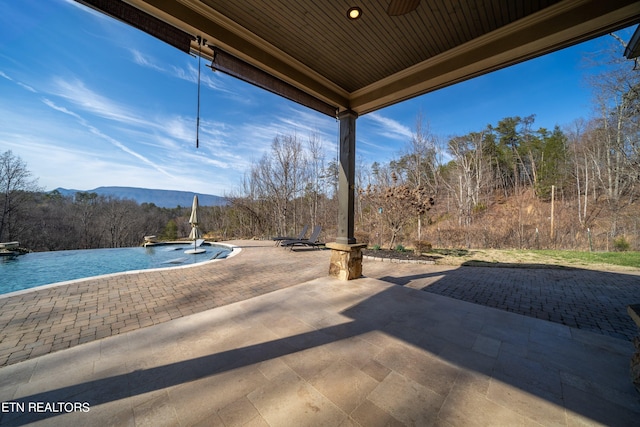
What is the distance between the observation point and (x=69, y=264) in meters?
6.24

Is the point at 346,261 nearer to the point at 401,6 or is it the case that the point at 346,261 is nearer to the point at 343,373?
the point at 343,373

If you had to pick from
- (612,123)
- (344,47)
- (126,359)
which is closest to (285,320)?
(126,359)

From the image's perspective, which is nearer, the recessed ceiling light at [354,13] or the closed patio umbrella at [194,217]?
the recessed ceiling light at [354,13]

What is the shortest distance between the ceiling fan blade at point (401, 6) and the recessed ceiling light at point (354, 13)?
0.92 feet

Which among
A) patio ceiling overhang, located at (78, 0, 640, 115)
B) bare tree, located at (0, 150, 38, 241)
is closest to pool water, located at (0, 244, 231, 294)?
patio ceiling overhang, located at (78, 0, 640, 115)

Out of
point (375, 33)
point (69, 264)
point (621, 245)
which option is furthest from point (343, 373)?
point (621, 245)

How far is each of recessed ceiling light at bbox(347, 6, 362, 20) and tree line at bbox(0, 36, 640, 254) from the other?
6288mm

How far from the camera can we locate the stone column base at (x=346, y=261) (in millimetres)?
3664

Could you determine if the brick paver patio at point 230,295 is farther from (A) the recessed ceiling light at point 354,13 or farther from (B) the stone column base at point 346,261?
(A) the recessed ceiling light at point 354,13

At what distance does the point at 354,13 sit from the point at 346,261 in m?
3.24

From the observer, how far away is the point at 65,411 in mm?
1279

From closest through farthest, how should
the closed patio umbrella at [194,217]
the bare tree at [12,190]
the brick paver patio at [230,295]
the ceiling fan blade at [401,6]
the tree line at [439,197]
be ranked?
the ceiling fan blade at [401,6], the brick paver patio at [230,295], the closed patio umbrella at [194,217], the tree line at [439,197], the bare tree at [12,190]

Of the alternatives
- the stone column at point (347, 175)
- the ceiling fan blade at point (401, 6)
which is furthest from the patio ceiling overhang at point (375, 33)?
the stone column at point (347, 175)

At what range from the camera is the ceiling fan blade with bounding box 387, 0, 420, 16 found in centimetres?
186
